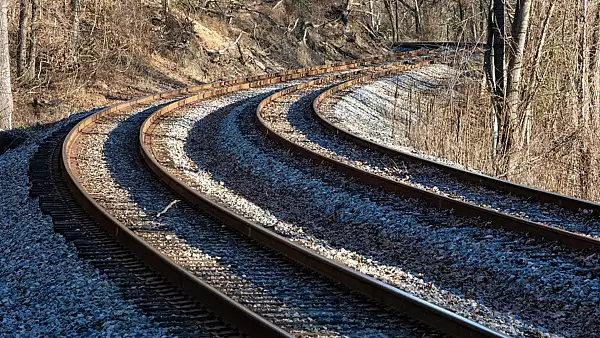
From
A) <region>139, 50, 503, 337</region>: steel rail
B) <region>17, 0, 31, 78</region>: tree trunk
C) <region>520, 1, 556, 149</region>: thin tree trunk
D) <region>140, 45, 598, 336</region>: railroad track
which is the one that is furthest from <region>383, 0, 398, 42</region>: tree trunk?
<region>139, 50, 503, 337</region>: steel rail

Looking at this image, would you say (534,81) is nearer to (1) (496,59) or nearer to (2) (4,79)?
(1) (496,59)

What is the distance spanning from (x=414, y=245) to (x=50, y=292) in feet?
12.4

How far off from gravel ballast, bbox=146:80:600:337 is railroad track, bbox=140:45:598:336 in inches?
0.5

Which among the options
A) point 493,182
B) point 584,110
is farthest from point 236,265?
point 584,110

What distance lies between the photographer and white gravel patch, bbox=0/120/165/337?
5789 millimetres

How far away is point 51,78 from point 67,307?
18.2 m

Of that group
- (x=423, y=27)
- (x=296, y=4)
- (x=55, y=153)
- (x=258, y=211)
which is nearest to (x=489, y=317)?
(x=258, y=211)

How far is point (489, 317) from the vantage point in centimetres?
629

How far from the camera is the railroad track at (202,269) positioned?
5.76 metres

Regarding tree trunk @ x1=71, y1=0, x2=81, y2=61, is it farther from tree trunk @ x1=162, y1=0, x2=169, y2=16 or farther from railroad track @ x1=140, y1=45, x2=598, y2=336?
railroad track @ x1=140, y1=45, x2=598, y2=336

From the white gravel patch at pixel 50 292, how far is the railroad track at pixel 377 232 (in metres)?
1.87

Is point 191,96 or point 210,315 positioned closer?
point 210,315

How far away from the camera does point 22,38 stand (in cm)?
2205

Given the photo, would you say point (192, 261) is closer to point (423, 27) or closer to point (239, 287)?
point (239, 287)
